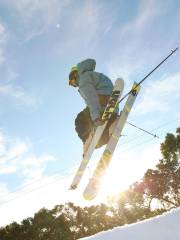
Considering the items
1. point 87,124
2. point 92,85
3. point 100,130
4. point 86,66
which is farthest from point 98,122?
point 86,66

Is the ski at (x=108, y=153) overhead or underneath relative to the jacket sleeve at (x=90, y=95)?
underneath

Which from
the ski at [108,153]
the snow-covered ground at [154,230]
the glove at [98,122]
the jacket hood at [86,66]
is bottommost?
the snow-covered ground at [154,230]

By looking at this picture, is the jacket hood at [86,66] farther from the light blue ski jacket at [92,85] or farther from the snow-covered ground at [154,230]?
the snow-covered ground at [154,230]

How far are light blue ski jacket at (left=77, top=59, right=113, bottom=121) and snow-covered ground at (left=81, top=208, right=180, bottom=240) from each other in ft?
16.7

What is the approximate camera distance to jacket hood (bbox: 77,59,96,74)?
960 cm

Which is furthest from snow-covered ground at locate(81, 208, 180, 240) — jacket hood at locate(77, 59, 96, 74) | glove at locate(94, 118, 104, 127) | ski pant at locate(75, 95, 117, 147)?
jacket hood at locate(77, 59, 96, 74)

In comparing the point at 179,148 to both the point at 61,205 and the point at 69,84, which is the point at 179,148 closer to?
the point at 61,205

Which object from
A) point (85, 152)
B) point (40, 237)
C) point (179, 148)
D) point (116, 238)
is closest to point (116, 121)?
point (85, 152)

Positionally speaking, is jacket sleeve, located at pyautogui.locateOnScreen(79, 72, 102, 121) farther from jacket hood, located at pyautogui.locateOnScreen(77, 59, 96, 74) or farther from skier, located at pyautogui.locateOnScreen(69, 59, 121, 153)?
jacket hood, located at pyautogui.locateOnScreen(77, 59, 96, 74)

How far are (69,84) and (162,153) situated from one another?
25628 millimetres

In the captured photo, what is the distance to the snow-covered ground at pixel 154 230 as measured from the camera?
388 centimetres

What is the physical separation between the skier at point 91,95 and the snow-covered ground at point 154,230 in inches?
197

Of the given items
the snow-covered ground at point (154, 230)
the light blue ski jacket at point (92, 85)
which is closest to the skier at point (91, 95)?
the light blue ski jacket at point (92, 85)

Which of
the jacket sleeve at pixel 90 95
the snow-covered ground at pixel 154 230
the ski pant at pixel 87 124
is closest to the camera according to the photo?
the snow-covered ground at pixel 154 230
